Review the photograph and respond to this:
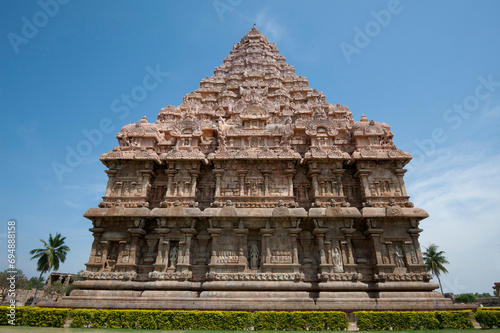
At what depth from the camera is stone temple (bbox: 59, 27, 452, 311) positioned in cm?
1380

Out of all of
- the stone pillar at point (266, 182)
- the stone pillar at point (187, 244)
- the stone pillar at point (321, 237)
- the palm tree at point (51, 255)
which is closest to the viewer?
the stone pillar at point (321, 237)

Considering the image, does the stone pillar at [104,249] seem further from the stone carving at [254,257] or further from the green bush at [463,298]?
the green bush at [463,298]

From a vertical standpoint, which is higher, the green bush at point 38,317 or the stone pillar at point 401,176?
the stone pillar at point 401,176

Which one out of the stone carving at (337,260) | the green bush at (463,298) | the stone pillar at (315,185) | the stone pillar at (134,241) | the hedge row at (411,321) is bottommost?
the hedge row at (411,321)

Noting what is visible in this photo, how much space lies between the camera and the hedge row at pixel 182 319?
34.7 feet

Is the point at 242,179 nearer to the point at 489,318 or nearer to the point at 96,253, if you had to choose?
the point at 96,253

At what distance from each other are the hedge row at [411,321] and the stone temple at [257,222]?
6.79 feet

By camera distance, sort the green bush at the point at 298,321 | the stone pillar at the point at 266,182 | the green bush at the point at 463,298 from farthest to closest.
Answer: the green bush at the point at 463,298
the stone pillar at the point at 266,182
the green bush at the point at 298,321

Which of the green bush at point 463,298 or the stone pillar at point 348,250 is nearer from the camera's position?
the stone pillar at point 348,250

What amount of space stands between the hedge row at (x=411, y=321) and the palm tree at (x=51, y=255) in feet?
109

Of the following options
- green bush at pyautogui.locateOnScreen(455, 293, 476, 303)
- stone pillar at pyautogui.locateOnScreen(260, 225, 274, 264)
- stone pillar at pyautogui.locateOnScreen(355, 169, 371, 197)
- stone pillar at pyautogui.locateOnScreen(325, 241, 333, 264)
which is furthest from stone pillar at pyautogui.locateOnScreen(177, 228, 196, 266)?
green bush at pyautogui.locateOnScreen(455, 293, 476, 303)

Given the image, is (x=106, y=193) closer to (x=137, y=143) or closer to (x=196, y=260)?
(x=137, y=143)

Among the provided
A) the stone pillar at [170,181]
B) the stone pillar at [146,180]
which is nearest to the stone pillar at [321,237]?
the stone pillar at [170,181]

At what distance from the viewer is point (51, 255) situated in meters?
30.8
